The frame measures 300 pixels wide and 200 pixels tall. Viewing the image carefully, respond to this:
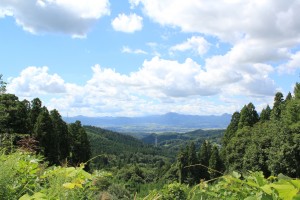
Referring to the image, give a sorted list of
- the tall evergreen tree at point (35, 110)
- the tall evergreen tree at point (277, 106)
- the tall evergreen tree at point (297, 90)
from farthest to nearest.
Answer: the tall evergreen tree at point (277, 106), the tall evergreen tree at point (35, 110), the tall evergreen tree at point (297, 90)

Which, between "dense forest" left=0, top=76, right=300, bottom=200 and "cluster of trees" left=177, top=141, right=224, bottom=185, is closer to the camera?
"dense forest" left=0, top=76, right=300, bottom=200

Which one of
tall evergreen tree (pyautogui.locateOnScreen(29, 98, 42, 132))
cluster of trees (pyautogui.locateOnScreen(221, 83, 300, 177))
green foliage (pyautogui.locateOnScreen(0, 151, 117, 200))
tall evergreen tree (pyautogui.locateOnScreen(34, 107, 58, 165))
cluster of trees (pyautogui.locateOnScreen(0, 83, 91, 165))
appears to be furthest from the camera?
tall evergreen tree (pyautogui.locateOnScreen(29, 98, 42, 132))

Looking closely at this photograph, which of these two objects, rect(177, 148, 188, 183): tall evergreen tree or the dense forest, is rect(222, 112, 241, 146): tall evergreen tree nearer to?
the dense forest

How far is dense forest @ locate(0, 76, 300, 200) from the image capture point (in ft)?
7.12

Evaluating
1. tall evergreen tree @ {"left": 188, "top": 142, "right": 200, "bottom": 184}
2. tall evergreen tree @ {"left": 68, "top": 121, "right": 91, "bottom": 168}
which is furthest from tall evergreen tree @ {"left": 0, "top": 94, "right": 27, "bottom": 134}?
tall evergreen tree @ {"left": 188, "top": 142, "right": 200, "bottom": 184}

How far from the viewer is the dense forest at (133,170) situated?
2170mm

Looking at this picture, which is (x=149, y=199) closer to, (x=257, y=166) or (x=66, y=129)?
(x=257, y=166)

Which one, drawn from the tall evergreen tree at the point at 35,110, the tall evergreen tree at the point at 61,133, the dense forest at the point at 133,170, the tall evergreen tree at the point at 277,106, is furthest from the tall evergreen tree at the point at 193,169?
the tall evergreen tree at the point at 35,110

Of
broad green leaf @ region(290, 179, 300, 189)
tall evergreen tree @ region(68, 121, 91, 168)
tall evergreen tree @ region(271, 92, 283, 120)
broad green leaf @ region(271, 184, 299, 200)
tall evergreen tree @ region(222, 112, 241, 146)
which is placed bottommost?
tall evergreen tree @ region(68, 121, 91, 168)

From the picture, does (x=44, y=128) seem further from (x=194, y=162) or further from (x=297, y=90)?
(x=194, y=162)

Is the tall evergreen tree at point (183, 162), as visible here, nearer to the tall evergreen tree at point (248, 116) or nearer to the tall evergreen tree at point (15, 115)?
the tall evergreen tree at point (248, 116)

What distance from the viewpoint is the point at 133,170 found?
105m

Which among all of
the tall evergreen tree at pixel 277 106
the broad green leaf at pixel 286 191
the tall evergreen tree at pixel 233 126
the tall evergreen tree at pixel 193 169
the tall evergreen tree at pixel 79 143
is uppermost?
the tall evergreen tree at pixel 277 106

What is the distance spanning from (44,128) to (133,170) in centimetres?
5905
